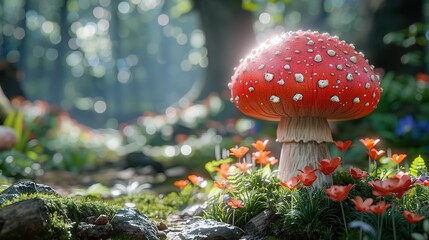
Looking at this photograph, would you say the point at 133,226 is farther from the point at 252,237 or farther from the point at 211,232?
the point at 252,237

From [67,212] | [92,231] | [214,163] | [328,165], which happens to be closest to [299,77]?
[328,165]

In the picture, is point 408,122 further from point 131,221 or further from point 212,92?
point 212,92

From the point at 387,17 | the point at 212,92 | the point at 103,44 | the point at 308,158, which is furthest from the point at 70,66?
the point at 308,158

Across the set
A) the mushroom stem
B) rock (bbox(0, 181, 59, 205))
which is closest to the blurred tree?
the mushroom stem

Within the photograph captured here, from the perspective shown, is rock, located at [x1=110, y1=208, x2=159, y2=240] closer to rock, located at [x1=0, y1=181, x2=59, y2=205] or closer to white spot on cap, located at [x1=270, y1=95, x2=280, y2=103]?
rock, located at [x1=0, y1=181, x2=59, y2=205]

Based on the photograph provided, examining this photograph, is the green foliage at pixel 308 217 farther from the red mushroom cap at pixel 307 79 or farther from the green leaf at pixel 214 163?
the green leaf at pixel 214 163

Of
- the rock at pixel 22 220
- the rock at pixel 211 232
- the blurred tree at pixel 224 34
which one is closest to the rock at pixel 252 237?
the rock at pixel 211 232
